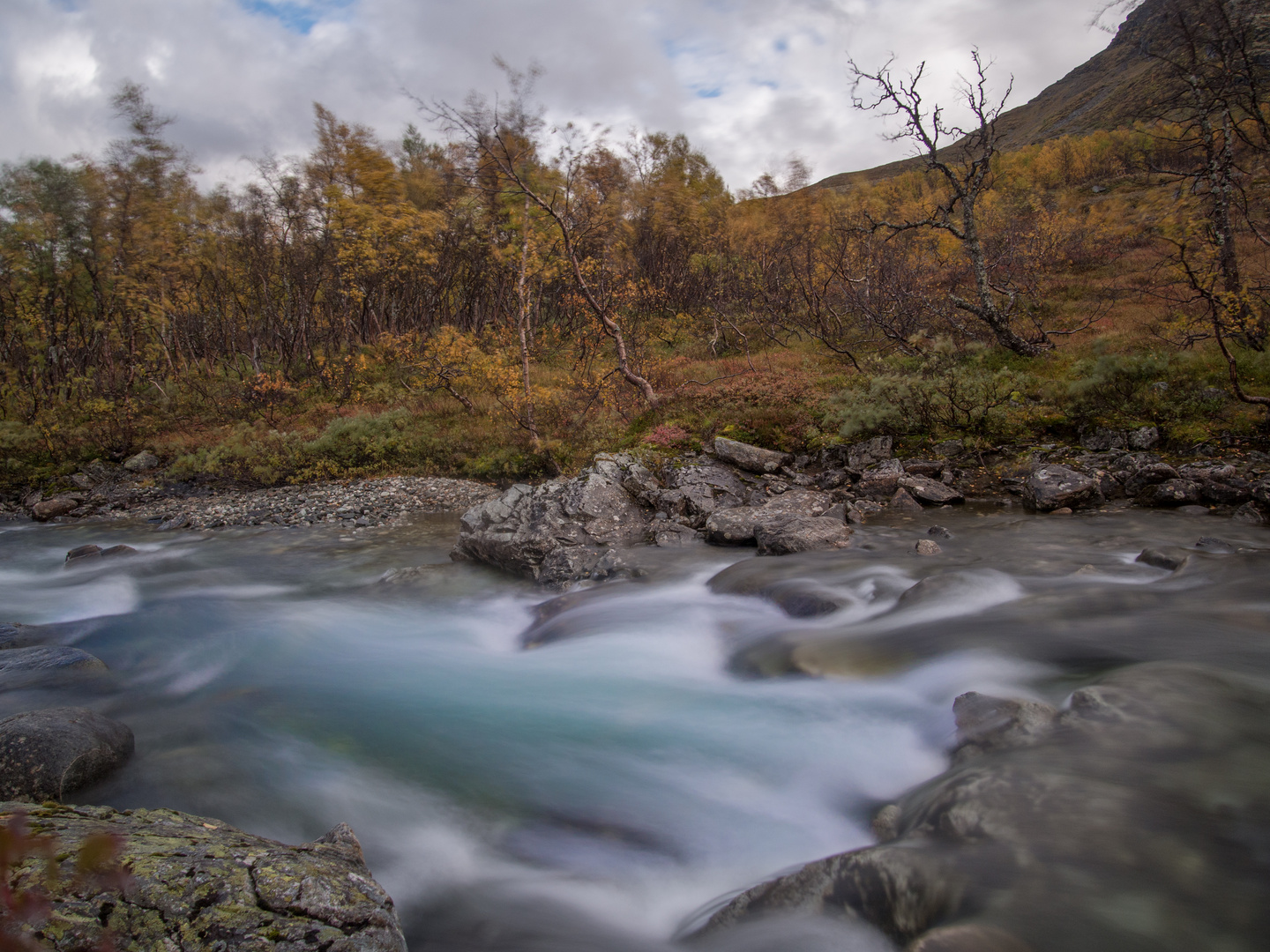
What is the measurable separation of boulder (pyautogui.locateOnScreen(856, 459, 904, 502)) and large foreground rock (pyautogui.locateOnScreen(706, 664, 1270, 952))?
22.2 feet

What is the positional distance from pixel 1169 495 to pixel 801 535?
16.3 feet

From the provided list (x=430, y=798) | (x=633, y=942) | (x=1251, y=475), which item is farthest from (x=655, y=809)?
(x=1251, y=475)

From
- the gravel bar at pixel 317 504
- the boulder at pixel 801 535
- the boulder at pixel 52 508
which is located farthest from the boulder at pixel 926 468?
the boulder at pixel 52 508

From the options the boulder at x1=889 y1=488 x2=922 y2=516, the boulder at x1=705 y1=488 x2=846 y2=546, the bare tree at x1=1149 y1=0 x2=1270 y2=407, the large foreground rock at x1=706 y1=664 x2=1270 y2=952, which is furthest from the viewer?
Result: the bare tree at x1=1149 y1=0 x2=1270 y2=407

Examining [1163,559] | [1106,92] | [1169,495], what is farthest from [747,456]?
[1106,92]

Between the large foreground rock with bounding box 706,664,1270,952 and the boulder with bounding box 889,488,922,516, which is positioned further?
the boulder with bounding box 889,488,922,516

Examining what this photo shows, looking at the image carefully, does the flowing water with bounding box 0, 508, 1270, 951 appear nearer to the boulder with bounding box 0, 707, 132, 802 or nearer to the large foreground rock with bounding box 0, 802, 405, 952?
the boulder with bounding box 0, 707, 132, 802

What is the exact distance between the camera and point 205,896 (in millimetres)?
2314

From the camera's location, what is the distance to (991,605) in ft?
19.9

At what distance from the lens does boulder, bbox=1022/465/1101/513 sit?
8.94 meters

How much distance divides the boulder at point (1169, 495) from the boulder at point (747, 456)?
5178 millimetres

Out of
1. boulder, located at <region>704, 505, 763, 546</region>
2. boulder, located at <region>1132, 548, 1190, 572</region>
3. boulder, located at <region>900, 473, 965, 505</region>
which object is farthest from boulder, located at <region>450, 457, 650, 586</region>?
boulder, located at <region>1132, 548, 1190, 572</region>

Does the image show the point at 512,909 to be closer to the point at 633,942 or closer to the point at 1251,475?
the point at 633,942

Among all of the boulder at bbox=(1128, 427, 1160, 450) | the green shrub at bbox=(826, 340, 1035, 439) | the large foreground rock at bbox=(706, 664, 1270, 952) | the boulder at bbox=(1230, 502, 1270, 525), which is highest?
the green shrub at bbox=(826, 340, 1035, 439)
